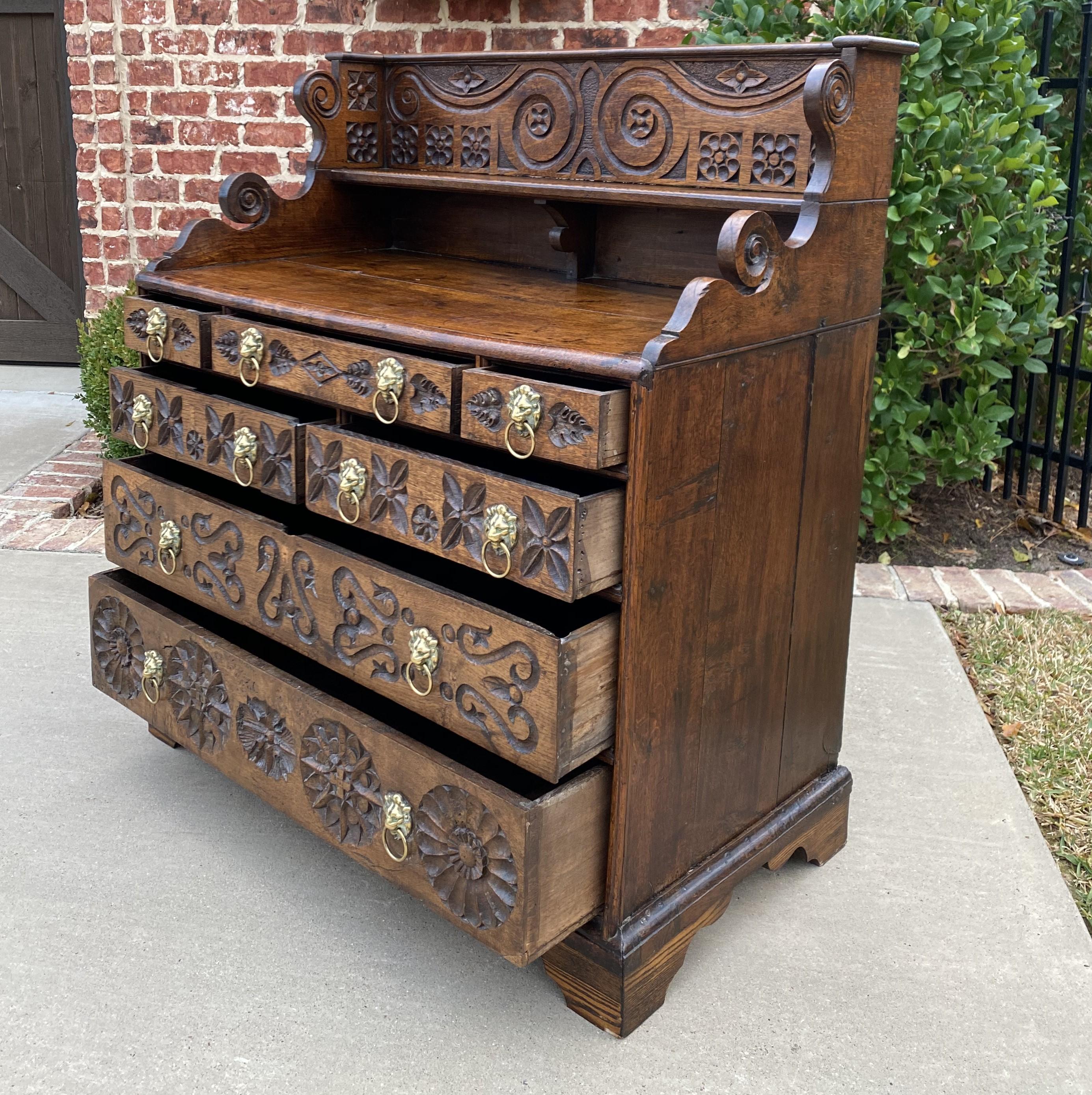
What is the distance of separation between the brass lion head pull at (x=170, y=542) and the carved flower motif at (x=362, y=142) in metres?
0.90

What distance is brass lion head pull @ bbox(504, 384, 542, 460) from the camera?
162 centimetres

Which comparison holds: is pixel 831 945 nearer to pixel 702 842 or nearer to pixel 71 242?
pixel 702 842

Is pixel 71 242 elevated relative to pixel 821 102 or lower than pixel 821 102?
lower

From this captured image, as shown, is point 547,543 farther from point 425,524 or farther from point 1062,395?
point 1062,395

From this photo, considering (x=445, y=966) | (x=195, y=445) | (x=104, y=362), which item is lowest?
(x=445, y=966)

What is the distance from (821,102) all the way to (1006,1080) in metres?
1.44

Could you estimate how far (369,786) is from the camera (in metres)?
1.97

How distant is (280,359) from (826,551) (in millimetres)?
991

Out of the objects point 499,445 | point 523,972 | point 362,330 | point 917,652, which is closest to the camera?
point 499,445

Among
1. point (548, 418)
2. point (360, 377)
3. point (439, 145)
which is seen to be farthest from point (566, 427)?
point (439, 145)

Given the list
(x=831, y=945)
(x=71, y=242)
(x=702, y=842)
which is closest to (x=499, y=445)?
(x=702, y=842)

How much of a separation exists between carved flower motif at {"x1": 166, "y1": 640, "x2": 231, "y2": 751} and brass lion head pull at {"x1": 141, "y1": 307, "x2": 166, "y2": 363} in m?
0.55

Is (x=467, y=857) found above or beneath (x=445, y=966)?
above

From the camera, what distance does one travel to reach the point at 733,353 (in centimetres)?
171
